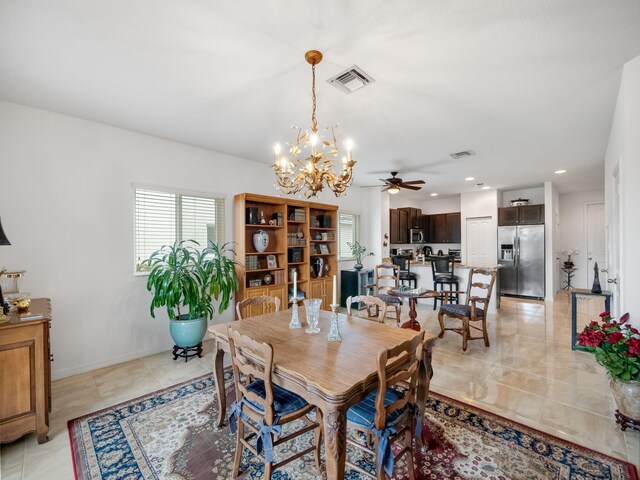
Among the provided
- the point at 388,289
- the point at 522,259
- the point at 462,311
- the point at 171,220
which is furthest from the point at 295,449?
the point at 522,259

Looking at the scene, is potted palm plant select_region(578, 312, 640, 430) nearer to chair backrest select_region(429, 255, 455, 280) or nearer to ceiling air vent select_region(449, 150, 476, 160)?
ceiling air vent select_region(449, 150, 476, 160)

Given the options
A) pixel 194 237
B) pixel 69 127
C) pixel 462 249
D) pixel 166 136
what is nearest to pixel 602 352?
pixel 194 237

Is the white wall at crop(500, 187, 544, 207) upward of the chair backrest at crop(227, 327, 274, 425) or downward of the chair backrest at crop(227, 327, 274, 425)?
upward

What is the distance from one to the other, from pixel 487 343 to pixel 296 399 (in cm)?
315

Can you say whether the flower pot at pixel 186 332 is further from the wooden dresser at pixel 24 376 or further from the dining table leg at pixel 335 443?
the dining table leg at pixel 335 443

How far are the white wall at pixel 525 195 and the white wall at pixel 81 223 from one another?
7857mm

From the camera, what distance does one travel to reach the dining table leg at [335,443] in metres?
1.33

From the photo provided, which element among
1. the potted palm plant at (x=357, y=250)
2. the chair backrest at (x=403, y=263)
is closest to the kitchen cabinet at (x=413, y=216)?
the potted palm plant at (x=357, y=250)

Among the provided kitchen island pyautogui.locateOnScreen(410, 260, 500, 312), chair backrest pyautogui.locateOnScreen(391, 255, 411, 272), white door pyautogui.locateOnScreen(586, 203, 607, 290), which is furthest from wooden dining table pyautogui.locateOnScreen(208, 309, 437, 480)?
white door pyautogui.locateOnScreen(586, 203, 607, 290)

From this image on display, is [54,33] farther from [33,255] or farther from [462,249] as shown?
[462,249]

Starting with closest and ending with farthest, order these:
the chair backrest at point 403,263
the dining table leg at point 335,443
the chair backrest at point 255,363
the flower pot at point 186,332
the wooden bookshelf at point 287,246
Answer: the dining table leg at point 335,443, the chair backrest at point 255,363, the flower pot at point 186,332, the wooden bookshelf at point 287,246, the chair backrest at point 403,263

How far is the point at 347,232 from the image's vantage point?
6.66m

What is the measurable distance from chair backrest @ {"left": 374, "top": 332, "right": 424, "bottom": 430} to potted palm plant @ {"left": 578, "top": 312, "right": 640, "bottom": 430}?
64.0 inches

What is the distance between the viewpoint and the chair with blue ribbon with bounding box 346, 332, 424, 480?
4.62ft
